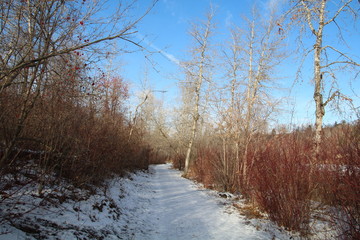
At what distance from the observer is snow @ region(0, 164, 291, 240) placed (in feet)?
9.71

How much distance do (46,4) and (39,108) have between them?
2.00 m

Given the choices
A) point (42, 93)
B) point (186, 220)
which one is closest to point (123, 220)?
point (186, 220)

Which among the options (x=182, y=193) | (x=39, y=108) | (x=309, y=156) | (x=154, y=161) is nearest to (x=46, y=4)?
(x=39, y=108)

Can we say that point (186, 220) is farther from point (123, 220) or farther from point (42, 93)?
point (42, 93)

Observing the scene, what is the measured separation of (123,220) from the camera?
15.5 ft

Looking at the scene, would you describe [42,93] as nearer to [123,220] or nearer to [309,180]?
[123,220]

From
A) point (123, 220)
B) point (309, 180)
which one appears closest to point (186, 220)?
point (123, 220)

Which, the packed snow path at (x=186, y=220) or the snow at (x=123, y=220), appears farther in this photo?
the packed snow path at (x=186, y=220)

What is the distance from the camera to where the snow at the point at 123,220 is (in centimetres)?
296

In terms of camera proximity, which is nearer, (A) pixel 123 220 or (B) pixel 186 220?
Answer: (A) pixel 123 220

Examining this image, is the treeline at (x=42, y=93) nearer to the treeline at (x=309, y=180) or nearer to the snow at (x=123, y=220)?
the snow at (x=123, y=220)

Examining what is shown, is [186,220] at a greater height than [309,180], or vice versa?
[309,180]

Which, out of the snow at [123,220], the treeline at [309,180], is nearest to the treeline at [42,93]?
the snow at [123,220]

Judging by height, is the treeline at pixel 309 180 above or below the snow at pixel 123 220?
above
